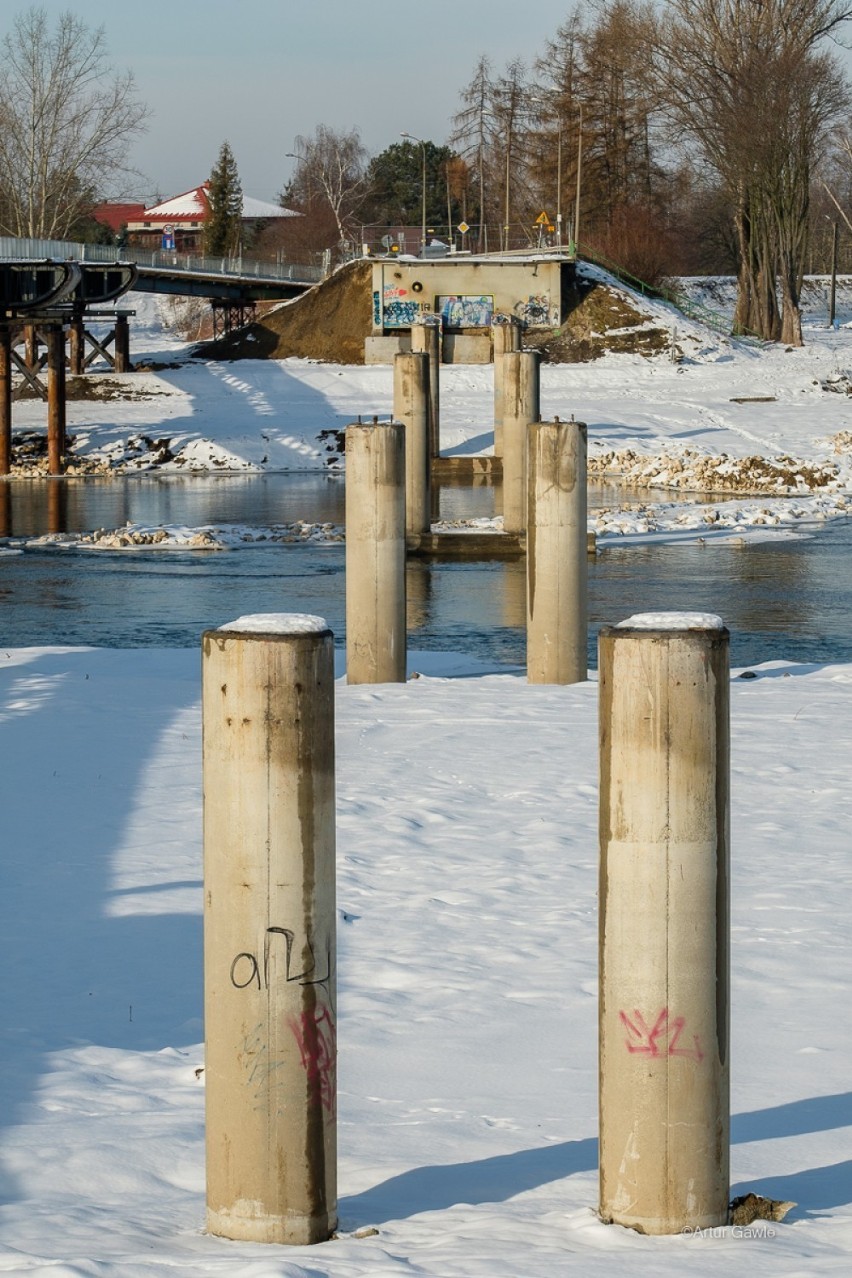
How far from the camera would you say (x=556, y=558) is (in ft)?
49.1

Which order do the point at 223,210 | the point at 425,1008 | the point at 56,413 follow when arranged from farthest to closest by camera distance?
1. the point at 223,210
2. the point at 56,413
3. the point at 425,1008

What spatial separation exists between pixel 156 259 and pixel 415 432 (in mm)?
38126

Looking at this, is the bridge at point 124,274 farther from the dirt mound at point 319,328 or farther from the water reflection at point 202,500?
the water reflection at point 202,500

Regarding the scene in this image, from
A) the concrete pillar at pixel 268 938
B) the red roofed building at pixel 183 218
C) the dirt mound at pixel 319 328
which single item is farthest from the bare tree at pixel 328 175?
the concrete pillar at pixel 268 938

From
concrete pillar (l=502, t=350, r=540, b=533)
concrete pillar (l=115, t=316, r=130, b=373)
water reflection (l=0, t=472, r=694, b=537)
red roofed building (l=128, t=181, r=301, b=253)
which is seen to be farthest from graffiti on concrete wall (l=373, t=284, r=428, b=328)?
red roofed building (l=128, t=181, r=301, b=253)

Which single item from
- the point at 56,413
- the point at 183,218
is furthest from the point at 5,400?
the point at 183,218

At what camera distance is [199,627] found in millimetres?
20328

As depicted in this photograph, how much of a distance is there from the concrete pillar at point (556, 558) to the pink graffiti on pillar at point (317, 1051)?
32.4 ft

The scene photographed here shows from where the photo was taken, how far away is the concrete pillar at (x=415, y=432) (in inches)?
1168

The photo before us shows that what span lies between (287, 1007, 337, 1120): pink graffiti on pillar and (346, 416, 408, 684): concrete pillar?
9.87 meters

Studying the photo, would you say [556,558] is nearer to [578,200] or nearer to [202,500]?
[202,500]

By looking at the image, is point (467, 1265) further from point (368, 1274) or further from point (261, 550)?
point (261, 550)

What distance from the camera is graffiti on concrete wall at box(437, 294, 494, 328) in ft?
214

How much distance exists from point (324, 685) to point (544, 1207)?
5.03 feet
